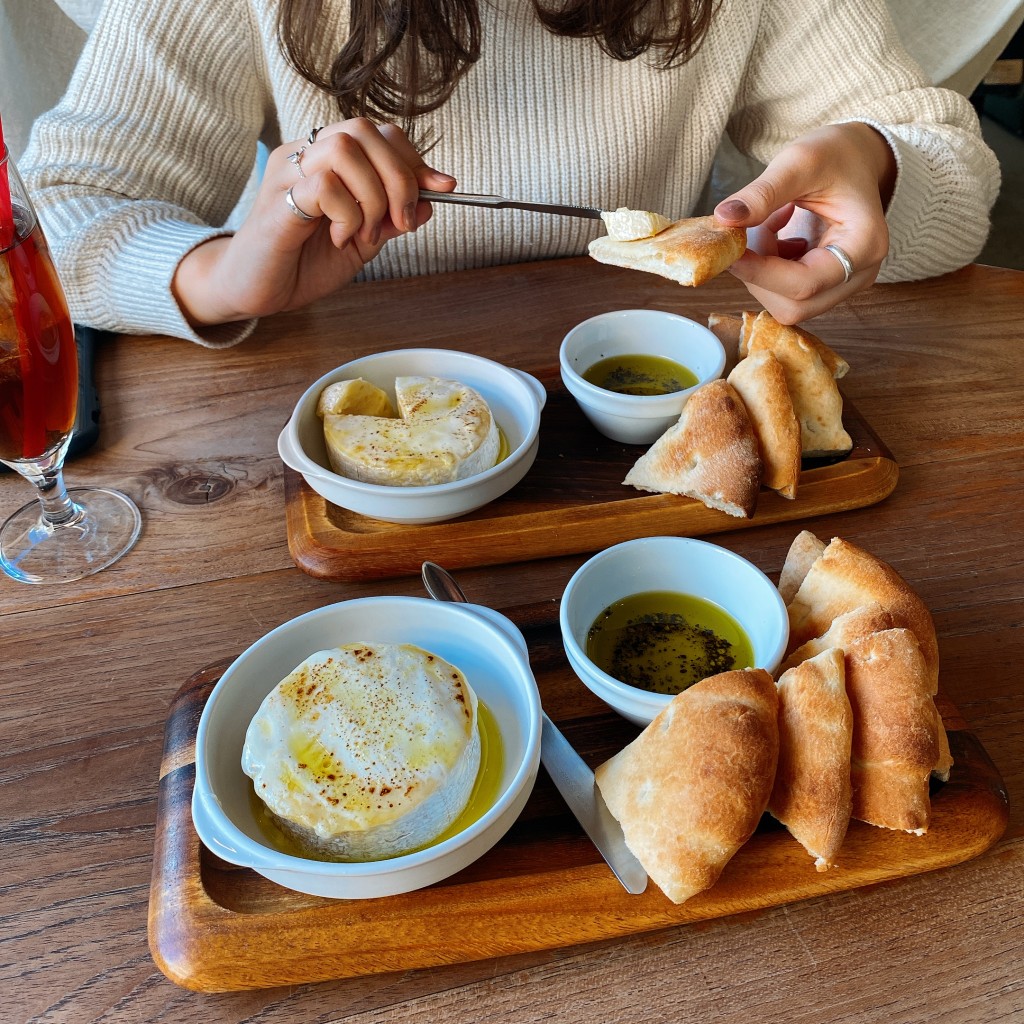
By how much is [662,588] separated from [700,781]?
27 cm

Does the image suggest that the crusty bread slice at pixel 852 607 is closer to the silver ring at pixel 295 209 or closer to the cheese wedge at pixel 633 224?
the cheese wedge at pixel 633 224

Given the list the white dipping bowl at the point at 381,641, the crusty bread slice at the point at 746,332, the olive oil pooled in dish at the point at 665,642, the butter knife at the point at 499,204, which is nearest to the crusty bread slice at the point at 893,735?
the olive oil pooled in dish at the point at 665,642

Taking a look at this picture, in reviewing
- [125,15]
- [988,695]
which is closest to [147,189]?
[125,15]

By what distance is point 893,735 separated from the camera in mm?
666

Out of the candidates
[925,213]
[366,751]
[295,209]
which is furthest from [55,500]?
[925,213]

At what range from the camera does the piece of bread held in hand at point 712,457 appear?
990mm

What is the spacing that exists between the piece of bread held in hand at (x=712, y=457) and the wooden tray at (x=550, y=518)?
0.02 metres

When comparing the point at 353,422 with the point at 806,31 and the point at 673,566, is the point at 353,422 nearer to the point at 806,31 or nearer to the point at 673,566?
the point at 673,566

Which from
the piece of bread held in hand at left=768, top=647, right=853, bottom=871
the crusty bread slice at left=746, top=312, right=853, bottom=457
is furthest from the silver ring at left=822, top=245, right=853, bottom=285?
the piece of bread held in hand at left=768, top=647, right=853, bottom=871

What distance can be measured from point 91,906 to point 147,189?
114 cm

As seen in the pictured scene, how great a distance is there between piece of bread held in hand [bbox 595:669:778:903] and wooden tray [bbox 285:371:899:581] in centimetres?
35

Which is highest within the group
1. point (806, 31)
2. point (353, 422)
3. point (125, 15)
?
point (806, 31)

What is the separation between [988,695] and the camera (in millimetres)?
827

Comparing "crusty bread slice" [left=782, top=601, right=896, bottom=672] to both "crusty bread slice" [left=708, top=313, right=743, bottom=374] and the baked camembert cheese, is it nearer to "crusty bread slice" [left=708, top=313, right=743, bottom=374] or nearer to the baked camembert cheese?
the baked camembert cheese
